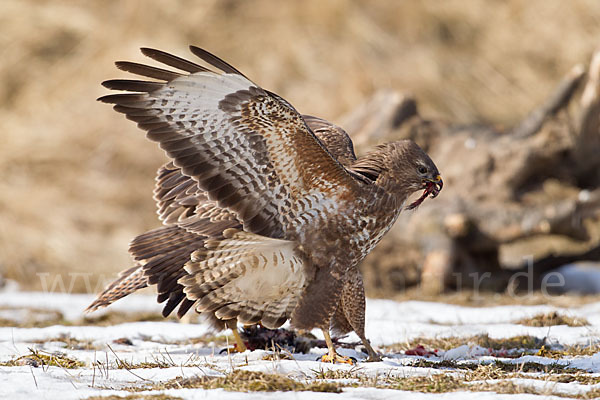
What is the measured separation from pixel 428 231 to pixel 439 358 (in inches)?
179

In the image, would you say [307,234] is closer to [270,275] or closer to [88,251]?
[270,275]

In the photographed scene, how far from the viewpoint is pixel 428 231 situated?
938 cm

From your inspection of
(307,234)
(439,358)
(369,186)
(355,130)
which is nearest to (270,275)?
(307,234)

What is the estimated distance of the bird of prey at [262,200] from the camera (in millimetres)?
4379

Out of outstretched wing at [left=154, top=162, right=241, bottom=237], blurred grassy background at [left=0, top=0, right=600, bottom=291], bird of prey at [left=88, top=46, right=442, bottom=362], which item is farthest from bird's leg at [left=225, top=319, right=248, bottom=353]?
blurred grassy background at [left=0, top=0, right=600, bottom=291]

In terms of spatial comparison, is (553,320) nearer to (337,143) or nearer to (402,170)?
(402,170)

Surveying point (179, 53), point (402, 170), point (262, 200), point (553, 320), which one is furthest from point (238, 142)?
point (179, 53)

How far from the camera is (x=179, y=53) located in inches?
583

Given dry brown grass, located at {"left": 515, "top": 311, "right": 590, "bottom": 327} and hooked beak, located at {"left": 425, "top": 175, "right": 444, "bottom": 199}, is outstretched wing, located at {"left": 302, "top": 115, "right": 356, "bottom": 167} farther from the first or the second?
dry brown grass, located at {"left": 515, "top": 311, "right": 590, "bottom": 327}

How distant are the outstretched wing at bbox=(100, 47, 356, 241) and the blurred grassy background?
6507mm

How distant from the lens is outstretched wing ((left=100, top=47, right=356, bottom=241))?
4316 mm

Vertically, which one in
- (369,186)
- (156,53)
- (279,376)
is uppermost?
(156,53)

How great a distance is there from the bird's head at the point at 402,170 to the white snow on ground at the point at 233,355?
3.69ft

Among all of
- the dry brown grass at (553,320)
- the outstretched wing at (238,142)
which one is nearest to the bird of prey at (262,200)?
the outstretched wing at (238,142)
